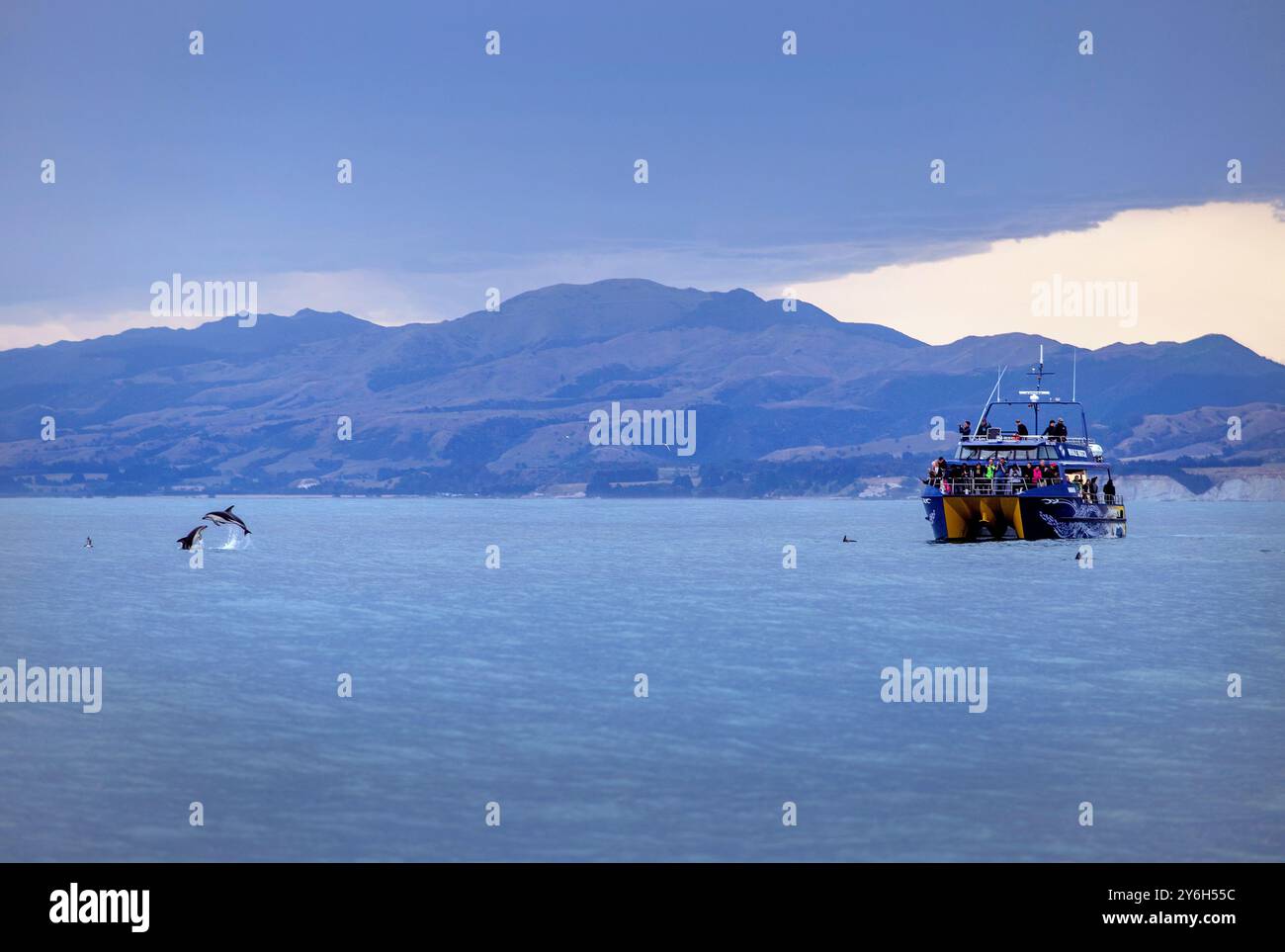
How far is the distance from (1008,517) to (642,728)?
239 feet

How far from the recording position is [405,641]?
4750 centimetres

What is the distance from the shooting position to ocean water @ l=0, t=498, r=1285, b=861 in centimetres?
2131

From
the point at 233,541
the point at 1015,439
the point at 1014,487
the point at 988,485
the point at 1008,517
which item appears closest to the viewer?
the point at 1008,517

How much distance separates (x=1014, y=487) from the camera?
9950 cm

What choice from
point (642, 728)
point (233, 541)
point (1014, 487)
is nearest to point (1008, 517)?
point (1014, 487)

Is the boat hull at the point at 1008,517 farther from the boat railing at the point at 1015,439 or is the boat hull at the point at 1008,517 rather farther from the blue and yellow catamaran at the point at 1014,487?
the boat railing at the point at 1015,439

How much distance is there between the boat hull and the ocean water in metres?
27.1

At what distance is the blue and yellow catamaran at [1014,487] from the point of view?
98.0 metres

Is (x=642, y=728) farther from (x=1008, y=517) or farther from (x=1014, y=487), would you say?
(x=1014, y=487)

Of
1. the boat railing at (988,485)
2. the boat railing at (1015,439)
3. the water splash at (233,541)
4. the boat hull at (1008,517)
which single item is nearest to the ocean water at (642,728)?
the boat hull at (1008,517)

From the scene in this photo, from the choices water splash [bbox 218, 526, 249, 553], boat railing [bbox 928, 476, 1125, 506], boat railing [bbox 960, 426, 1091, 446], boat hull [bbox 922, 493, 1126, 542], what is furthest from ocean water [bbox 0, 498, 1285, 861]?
water splash [bbox 218, 526, 249, 553]

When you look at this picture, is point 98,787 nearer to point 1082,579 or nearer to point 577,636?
point 577,636

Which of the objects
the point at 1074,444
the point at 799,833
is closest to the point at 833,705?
the point at 799,833

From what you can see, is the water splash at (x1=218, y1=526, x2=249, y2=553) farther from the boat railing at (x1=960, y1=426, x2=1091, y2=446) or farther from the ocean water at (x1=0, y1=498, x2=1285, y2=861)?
the boat railing at (x1=960, y1=426, x2=1091, y2=446)
